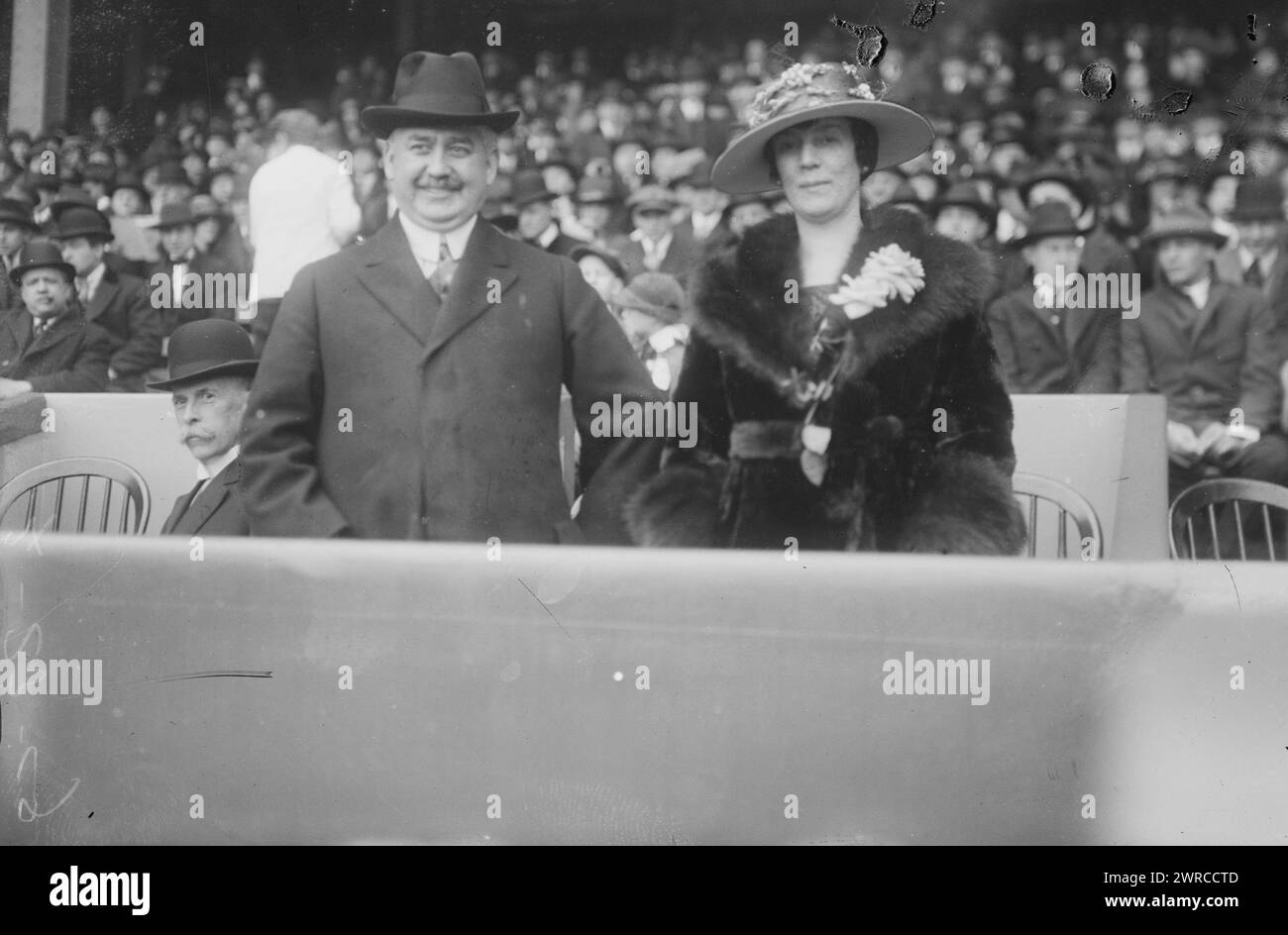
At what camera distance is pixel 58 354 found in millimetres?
3785

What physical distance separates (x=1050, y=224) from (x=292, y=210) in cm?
204

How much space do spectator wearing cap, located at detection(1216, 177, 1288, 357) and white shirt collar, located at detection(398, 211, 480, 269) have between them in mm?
2021

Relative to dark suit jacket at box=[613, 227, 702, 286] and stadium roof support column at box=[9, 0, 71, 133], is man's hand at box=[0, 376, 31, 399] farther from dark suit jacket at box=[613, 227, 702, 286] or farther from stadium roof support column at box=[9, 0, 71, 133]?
dark suit jacket at box=[613, 227, 702, 286]

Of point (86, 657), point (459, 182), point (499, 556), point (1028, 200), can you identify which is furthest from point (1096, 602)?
point (86, 657)

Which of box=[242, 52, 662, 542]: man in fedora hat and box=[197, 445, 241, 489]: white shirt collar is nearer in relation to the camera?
box=[242, 52, 662, 542]: man in fedora hat

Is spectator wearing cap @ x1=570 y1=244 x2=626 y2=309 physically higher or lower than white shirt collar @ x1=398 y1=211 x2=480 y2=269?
lower

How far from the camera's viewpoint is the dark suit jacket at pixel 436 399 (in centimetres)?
365

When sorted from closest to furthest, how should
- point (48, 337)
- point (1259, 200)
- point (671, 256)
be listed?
point (1259, 200) → point (671, 256) → point (48, 337)

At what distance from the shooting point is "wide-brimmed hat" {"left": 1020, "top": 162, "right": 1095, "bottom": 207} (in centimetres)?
358

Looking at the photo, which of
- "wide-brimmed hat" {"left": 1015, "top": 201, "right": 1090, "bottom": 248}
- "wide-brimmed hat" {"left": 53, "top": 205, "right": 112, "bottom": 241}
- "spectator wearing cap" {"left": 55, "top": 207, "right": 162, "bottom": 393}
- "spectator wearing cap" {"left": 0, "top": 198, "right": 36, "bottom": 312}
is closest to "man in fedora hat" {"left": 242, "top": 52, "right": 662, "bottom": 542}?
"spectator wearing cap" {"left": 55, "top": 207, "right": 162, "bottom": 393}

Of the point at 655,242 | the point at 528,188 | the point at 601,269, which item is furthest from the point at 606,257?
the point at 528,188

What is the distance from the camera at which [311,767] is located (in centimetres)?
364

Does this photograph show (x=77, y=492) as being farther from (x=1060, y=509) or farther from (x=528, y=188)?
(x=1060, y=509)

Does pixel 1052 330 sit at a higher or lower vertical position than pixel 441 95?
lower
